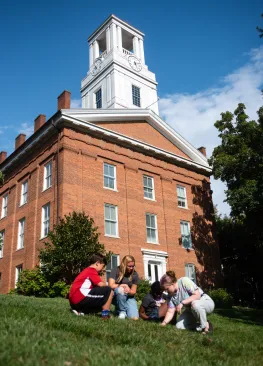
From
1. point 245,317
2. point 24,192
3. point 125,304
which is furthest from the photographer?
point 24,192

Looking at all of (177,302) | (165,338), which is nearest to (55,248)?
(177,302)

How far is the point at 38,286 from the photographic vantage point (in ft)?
64.3

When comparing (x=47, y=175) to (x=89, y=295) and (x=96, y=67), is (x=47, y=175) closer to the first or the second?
(x=89, y=295)

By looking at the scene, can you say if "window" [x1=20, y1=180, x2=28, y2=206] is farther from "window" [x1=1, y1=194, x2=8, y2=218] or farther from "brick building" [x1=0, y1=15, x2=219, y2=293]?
"window" [x1=1, y1=194, x2=8, y2=218]

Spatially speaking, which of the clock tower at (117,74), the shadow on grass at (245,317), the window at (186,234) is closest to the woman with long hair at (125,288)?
the shadow on grass at (245,317)

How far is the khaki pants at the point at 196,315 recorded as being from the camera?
725 centimetres

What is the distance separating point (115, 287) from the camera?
28.5ft

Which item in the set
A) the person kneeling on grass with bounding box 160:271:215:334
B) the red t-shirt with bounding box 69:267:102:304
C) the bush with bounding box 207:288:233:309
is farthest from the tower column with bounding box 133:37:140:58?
the red t-shirt with bounding box 69:267:102:304

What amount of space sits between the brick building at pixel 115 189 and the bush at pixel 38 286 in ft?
9.12

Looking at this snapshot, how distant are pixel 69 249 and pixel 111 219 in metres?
→ 5.24

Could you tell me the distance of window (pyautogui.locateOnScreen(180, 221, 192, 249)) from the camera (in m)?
28.1

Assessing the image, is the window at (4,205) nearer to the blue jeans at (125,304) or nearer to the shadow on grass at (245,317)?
the shadow on grass at (245,317)

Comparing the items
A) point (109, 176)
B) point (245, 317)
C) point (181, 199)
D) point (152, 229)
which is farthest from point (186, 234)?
point (245, 317)

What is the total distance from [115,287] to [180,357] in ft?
14.1
